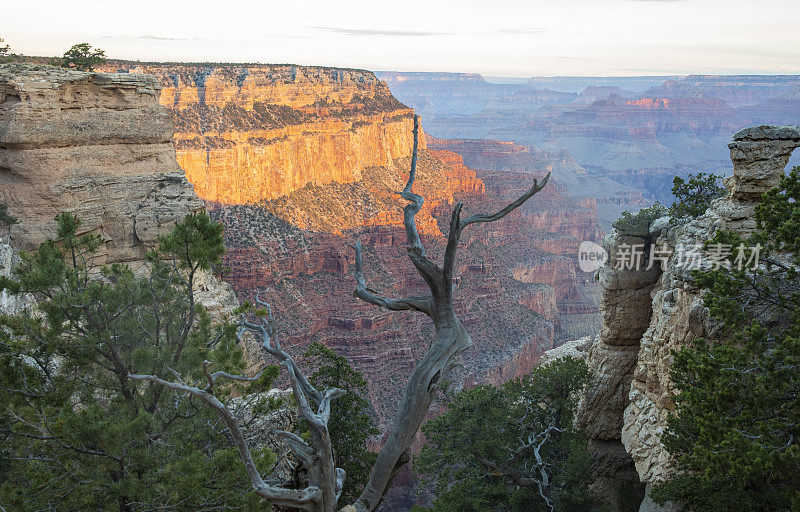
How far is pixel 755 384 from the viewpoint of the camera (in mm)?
7152

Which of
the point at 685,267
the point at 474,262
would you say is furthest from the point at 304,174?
the point at 685,267

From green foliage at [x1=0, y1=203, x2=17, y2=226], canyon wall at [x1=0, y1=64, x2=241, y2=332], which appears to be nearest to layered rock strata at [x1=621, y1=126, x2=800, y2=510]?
canyon wall at [x1=0, y1=64, x2=241, y2=332]

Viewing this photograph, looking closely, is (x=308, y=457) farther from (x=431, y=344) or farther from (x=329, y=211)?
(x=329, y=211)

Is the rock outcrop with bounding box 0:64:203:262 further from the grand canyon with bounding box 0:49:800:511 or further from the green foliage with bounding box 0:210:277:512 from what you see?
the green foliage with bounding box 0:210:277:512

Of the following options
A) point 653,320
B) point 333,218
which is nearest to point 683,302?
point 653,320

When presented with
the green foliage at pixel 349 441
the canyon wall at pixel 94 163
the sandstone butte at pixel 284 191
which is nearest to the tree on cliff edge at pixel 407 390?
the green foliage at pixel 349 441

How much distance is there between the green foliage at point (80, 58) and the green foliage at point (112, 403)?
19790mm

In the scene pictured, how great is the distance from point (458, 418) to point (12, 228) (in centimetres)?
1612

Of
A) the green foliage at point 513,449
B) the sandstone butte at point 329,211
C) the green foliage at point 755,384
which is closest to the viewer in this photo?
the green foliage at point 755,384

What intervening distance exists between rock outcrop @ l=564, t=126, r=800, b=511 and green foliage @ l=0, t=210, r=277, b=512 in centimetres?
822

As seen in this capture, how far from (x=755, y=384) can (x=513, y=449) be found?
8.24 metres

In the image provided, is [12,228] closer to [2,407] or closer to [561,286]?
[2,407]

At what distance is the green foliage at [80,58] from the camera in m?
25.7

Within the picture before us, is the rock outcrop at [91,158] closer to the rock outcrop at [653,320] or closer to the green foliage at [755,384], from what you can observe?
the rock outcrop at [653,320]
